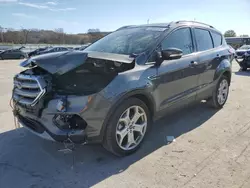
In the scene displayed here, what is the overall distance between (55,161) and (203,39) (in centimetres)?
370

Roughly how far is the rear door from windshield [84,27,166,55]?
1111 mm

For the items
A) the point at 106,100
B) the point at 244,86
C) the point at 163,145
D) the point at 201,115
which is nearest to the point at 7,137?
the point at 106,100

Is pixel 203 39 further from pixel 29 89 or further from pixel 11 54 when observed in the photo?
pixel 11 54

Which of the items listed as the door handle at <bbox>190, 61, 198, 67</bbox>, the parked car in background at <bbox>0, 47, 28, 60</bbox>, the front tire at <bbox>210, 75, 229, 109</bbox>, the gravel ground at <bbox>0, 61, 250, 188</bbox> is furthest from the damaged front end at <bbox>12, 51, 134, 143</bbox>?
the parked car in background at <bbox>0, 47, 28, 60</bbox>

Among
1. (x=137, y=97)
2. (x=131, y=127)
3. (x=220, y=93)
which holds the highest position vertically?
(x=137, y=97)

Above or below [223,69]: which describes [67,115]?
below

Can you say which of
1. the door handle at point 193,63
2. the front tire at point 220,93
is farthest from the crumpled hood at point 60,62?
the front tire at point 220,93

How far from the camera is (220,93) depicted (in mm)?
5777

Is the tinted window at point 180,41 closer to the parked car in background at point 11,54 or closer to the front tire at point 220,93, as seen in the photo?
the front tire at point 220,93

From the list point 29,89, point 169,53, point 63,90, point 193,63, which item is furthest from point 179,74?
point 29,89

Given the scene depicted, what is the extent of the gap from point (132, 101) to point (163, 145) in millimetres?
1021

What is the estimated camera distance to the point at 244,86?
8883mm

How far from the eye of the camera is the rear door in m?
4.86

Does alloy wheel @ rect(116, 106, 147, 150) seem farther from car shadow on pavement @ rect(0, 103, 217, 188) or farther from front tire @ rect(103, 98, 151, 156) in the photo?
car shadow on pavement @ rect(0, 103, 217, 188)
